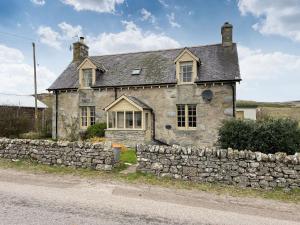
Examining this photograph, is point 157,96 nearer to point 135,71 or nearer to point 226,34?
point 135,71

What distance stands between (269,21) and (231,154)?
37.1 feet

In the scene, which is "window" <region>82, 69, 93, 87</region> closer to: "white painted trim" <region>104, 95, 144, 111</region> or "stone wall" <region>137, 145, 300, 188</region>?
"white painted trim" <region>104, 95, 144, 111</region>

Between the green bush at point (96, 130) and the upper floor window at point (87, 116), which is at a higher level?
the upper floor window at point (87, 116)

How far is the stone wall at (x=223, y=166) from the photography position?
7.61 m

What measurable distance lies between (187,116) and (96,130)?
7.37 metres

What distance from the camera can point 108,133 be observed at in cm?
1883

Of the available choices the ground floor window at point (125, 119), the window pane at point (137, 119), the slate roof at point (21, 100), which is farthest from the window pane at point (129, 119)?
the slate roof at point (21, 100)

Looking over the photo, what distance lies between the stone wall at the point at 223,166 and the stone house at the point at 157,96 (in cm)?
903

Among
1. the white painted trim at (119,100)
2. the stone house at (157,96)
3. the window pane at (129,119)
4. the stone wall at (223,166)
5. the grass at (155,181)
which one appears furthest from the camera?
the window pane at (129,119)

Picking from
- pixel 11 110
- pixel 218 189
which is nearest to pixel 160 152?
pixel 218 189

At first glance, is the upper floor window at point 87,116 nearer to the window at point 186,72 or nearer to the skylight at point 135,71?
Result: the skylight at point 135,71

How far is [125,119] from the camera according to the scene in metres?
18.9

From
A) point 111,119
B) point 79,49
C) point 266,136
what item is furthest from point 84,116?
point 266,136

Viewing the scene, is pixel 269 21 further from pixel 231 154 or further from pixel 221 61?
pixel 231 154
